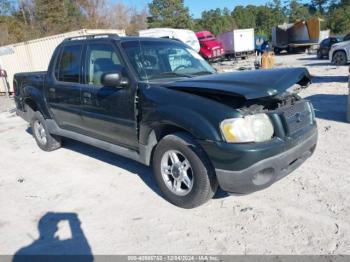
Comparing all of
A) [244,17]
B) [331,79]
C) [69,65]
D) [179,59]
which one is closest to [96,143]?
[69,65]

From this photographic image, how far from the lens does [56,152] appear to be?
22.1 feet

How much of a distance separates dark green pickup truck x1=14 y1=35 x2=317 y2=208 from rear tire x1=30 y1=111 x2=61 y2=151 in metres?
1.19

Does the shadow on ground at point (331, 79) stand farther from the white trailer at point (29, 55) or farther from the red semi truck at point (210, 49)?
the red semi truck at point (210, 49)

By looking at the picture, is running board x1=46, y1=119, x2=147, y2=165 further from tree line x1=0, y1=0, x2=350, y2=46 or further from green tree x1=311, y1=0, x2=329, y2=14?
green tree x1=311, y1=0, x2=329, y2=14

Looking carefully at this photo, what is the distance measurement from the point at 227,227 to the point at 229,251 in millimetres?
397

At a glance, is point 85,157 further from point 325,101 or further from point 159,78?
point 325,101

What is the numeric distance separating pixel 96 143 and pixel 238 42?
1155 inches

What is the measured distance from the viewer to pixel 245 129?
3.36m

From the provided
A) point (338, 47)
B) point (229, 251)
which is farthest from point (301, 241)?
point (338, 47)

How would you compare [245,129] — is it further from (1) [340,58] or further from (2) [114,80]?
(1) [340,58]

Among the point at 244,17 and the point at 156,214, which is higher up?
the point at 244,17

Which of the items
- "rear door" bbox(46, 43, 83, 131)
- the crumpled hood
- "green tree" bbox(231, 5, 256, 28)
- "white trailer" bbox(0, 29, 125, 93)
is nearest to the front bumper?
the crumpled hood

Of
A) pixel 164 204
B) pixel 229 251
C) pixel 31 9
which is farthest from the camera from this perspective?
pixel 31 9

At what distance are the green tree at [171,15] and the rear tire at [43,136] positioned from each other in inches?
1975
